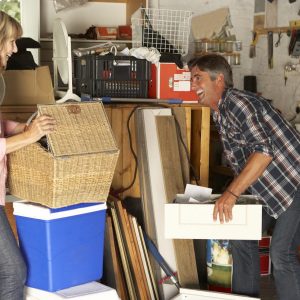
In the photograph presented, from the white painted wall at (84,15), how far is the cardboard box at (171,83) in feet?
7.29

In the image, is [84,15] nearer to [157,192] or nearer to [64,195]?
[157,192]

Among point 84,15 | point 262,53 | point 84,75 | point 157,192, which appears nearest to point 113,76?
point 84,75

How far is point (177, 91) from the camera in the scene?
3.93m

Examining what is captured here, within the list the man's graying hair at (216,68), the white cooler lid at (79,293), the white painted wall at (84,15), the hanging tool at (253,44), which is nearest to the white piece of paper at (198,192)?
the man's graying hair at (216,68)

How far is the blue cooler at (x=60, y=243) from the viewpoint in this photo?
2811 millimetres

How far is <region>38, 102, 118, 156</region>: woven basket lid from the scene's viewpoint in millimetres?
2674

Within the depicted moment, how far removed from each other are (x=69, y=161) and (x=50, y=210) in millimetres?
285

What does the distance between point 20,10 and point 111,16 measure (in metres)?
1.15

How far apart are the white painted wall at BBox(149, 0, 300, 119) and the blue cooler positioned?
8.93ft

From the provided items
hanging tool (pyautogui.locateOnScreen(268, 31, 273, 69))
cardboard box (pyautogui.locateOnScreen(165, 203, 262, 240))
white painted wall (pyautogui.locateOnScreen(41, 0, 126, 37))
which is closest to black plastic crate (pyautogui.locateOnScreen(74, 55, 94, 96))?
cardboard box (pyautogui.locateOnScreen(165, 203, 262, 240))

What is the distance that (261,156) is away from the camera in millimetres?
2764

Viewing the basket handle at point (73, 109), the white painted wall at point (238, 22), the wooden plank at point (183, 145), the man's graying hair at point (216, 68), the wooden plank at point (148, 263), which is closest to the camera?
the basket handle at point (73, 109)

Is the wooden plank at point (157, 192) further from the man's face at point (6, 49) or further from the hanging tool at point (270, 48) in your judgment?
the hanging tool at point (270, 48)

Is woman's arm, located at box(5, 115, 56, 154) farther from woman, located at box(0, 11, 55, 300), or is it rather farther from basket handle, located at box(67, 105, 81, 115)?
basket handle, located at box(67, 105, 81, 115)
